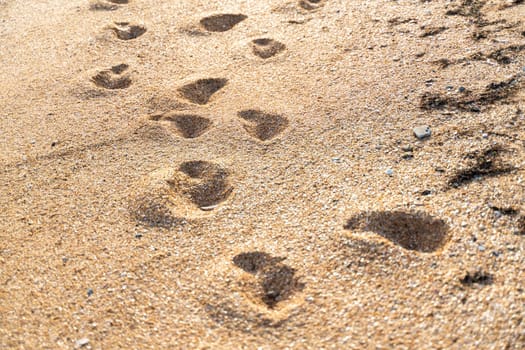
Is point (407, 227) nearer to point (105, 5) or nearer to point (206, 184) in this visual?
point (206, 184)

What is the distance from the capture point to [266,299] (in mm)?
1763

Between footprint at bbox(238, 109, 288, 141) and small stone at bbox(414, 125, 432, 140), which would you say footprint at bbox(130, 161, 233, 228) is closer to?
footprint at bbox(238, 109, 288, 141)

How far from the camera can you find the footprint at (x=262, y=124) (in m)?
2.46

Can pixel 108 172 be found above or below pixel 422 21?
below

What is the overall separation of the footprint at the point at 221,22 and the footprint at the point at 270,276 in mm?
1727

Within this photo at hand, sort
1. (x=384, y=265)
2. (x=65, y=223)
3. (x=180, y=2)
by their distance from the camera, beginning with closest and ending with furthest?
(x=384, y=265)
(x=65, y=223)
(x=180, y=2)

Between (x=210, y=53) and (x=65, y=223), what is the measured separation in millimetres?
1278

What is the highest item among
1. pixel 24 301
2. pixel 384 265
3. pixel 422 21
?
pixel 422 21

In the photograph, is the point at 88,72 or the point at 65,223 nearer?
the point at 65,223

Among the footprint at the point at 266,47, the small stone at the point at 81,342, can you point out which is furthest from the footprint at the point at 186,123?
the small stone at the point at 81,342

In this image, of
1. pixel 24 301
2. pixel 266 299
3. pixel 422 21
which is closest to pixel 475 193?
pixel 266 299

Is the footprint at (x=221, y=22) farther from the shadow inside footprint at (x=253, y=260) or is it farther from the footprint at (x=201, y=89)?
the shadow inside footprint at (x=253, y=260)

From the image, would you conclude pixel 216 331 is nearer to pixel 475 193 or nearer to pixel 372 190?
pixel 372 190

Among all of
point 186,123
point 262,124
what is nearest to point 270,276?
point 262,124
